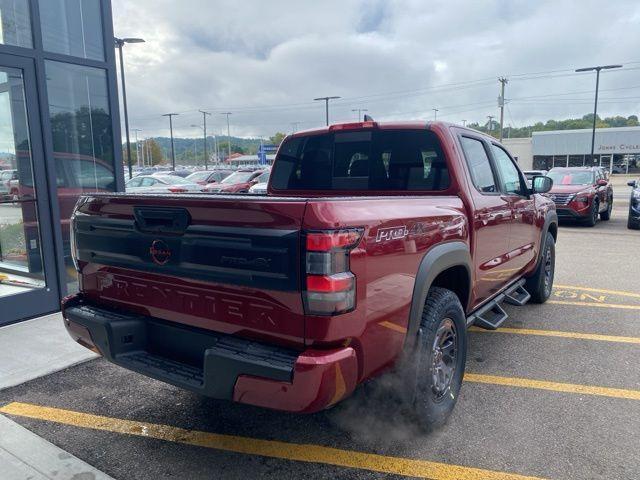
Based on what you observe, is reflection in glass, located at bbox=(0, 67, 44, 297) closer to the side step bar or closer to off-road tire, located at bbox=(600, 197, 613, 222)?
the side step bar

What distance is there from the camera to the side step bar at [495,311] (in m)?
3.89

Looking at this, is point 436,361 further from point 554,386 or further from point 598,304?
point 598,304

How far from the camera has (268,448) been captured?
9.70ft

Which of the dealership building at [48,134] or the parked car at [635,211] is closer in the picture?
the dealership building at [48,134]

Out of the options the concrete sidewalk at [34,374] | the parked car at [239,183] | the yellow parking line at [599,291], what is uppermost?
the parked car at [239,183]

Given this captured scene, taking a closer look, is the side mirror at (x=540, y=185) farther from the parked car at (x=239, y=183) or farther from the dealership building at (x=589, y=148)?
the dealership building at (x=589, y=148)

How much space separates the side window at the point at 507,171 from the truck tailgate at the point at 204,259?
2.84 meters

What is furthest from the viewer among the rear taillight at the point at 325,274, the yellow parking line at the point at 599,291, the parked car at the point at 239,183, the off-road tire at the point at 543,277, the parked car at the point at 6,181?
the parked car at the point at 239,183

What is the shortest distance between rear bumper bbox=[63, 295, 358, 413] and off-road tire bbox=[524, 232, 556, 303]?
4.02 metres

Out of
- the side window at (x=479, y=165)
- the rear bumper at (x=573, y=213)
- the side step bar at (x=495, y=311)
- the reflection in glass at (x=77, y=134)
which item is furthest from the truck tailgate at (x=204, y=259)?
the rear bumper at (x=573, y=213)

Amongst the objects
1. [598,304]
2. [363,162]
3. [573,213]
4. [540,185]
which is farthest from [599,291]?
[573,213]

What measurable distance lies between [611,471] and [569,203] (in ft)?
38.6

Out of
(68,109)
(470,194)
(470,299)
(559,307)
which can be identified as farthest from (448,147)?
(68,109)

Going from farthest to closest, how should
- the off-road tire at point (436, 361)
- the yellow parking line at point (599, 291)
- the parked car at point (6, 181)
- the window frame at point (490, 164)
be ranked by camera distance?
the yellow parking line at point (599, 291)
the parked car at point (6, 181)
the window frame at point (490, 164)
the off-road tire at point (436, 361)
